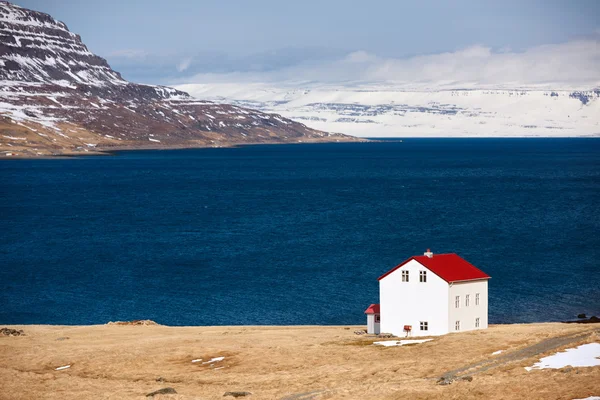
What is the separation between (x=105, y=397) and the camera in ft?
140

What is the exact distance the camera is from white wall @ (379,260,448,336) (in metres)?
55.5

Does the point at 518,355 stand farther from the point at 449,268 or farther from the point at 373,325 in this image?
the point at 373,325

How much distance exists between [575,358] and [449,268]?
15.0m

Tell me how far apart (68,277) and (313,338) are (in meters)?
48.0

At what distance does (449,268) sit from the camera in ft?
187

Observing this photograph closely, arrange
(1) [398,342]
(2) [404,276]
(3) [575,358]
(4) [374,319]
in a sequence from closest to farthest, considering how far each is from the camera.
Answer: (3) [575,358], (1) [398,342], (2) [404,276], (4) [374,319]

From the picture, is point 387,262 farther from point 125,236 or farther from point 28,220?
point 28,220

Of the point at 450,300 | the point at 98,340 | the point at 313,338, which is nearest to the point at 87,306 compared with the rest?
the point at 98,340

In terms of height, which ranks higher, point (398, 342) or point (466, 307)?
point (466, 307)

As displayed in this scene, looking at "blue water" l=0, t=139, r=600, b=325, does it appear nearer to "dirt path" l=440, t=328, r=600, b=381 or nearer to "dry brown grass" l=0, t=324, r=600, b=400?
"dry brown grass" l=0, t=324, r=600, b=400

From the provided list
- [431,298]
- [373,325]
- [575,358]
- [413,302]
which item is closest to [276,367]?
[413,302]

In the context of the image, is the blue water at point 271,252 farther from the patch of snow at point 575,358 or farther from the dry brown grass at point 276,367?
the patch of snow at point 575,358

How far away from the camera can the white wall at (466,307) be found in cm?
5553

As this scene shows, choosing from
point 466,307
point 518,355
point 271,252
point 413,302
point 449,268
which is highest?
point 449,268
